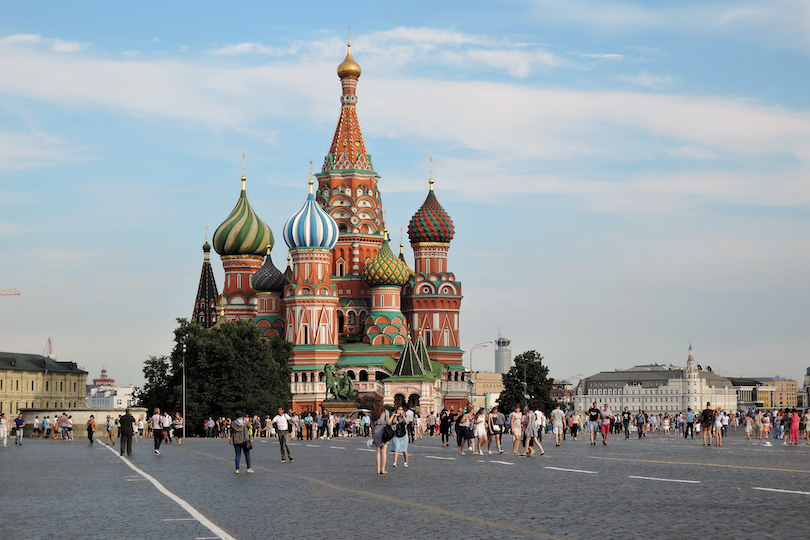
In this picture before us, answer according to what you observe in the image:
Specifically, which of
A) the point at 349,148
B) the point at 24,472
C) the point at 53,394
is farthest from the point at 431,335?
the point at 24,472

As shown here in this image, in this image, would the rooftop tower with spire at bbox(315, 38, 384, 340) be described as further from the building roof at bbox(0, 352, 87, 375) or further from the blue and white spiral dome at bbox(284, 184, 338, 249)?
the building roof at bbox(0, 352, 87, 375)

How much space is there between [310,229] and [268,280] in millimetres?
8006

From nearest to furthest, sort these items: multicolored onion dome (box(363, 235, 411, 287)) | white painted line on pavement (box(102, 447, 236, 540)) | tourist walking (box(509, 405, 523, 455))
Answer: white painted line on pavement (box(102, 447, 236, 540))
tourist walking (box(509, 405, 523, 455))
multicolored onion dome (box(363, 235, 411, 287))

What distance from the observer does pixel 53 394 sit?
5413 inches

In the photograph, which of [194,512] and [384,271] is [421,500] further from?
[384,271]

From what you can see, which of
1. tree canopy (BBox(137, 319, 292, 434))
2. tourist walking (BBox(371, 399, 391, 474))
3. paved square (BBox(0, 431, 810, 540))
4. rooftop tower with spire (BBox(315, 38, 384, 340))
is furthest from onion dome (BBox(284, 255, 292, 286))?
tourist walking (BBox(371, 399, 391, 474))

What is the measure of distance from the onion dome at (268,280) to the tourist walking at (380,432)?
236 feet

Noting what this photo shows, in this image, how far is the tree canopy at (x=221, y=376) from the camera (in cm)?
7044

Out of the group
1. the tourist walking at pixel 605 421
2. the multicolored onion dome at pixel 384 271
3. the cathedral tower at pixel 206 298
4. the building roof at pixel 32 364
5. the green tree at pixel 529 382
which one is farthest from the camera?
the building roof at pixel 32 364

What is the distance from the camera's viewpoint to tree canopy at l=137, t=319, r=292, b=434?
70.4 meters

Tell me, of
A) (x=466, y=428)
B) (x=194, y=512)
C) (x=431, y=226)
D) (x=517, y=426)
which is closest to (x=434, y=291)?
(x=431, y=226)

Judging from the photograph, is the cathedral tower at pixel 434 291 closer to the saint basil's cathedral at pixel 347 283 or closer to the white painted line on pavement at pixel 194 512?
the saint basil's cathedral at pixel 347 283

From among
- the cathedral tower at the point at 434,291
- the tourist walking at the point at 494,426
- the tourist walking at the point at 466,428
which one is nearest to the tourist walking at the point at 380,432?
the tourist walking at the point at 466,428

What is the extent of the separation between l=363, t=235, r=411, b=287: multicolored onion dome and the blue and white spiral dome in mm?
4564
